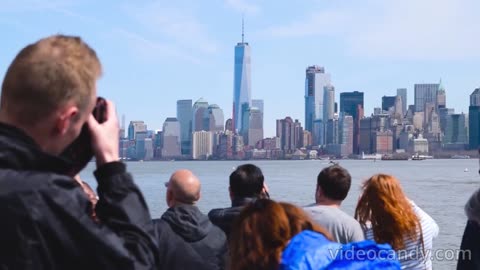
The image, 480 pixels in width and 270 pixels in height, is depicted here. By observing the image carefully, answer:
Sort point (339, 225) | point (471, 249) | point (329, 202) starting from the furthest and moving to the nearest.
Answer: point (329, 202), point (339, 225), point (471, 249)

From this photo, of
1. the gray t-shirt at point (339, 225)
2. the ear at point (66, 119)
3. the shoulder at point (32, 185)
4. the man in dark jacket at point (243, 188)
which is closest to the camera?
the shoulder at point (32, 185)

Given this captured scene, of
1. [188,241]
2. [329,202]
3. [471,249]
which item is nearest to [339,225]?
[329,202]

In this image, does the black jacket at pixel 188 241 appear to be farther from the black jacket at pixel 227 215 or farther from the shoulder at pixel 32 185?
the shoulder at pixel 32 185

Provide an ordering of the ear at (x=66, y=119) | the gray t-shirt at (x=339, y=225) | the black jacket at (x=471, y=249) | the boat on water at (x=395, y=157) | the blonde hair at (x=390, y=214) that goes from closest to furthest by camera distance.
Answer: the ear at (x=66, y=119) → the black jacket at (x=471, y=249) → the gray t-shirt at (x=339, y=225) → the blonde hair at (x=390, y=214) → the boat on water at (x=395, y=157)

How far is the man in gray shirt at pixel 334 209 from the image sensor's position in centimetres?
429

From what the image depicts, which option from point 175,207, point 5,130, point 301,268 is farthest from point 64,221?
point 175,207

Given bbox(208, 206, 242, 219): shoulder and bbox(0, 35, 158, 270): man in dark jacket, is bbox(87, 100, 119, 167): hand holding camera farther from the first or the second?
bbox(208, 206, 242, 219): shoulder

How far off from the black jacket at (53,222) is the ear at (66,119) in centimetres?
8

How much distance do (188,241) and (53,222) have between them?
2.48 meters

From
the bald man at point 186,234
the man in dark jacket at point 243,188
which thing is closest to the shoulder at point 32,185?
the bald man at point 186,234

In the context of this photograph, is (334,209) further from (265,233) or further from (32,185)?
(32,185)

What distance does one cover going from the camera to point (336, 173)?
4.66 metres

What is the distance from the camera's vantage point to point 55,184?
179cm

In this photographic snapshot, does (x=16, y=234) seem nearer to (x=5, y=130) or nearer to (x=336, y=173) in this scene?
(x=5, y=130)
